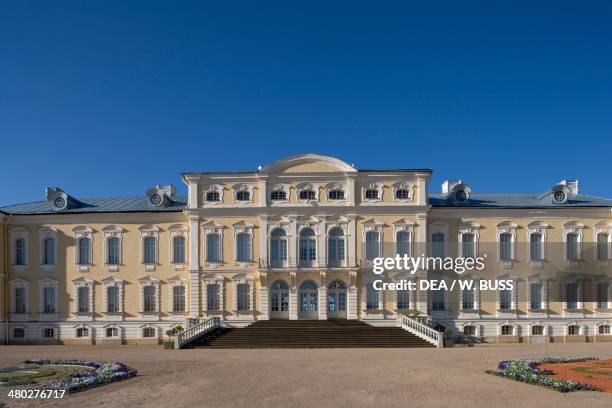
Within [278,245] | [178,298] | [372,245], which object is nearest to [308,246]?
[278,245]

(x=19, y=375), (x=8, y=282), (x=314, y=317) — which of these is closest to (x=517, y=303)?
(x=314, y=317)

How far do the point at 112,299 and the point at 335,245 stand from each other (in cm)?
1553

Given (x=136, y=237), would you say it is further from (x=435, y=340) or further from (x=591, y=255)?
(x=591, y=255)

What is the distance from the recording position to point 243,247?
127ft

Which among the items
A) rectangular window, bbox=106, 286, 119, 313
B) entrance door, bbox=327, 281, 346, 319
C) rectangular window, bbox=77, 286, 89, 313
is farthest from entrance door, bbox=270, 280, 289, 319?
rectangular window, bbox=77, 286, 89, 313

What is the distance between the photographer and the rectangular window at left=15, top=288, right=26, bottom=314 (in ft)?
128

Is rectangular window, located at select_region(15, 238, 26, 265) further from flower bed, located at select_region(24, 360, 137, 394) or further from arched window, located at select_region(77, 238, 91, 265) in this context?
flower bed, located at select_region(24, 360, 137, 394)

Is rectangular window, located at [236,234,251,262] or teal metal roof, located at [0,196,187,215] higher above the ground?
teal metal roof, located at [0,196,187,215]

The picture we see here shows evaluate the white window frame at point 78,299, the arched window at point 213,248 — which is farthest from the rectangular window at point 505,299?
the white window frame at point 78,299

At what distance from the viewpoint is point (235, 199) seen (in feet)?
128

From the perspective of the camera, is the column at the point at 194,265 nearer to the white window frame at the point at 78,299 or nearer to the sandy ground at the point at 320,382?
the white window frame at the point at 78,299

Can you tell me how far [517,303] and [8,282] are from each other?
34295 mm

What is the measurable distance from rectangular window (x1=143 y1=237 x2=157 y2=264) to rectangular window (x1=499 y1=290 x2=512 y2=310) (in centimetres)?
2347

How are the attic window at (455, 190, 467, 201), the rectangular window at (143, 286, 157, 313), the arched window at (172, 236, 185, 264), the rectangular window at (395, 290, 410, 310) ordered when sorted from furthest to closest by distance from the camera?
the attic window at (455, 190, 467, 201), the arched window at (172, 236, 185, 264), the rectangular window at (143, 286, 157, 313), the rectangular window at (395, 290, 410, 310)
